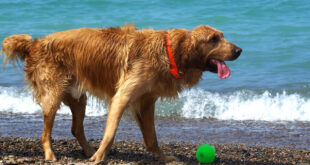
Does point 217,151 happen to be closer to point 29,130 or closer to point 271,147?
point 271,147

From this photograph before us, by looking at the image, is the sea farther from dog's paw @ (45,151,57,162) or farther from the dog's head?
the dog's head

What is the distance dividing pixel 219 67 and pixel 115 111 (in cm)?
130

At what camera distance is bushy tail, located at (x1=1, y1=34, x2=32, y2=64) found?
584 centimetres

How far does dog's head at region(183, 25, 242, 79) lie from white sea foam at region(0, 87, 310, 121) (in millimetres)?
4608

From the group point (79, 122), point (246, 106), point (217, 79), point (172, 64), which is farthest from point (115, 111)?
point (217, 79)

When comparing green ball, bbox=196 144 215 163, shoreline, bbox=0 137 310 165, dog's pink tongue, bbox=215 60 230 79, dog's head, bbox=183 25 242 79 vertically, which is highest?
dog's head, bbox=183 25 242 79

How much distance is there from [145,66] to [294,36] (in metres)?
13.4

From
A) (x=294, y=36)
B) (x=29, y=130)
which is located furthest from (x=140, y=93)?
(x=294, y=36)

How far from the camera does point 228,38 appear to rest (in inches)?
684

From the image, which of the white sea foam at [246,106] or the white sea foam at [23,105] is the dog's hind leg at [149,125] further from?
the white sea foam at [246,106]

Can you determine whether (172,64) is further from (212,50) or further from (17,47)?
(17,47)

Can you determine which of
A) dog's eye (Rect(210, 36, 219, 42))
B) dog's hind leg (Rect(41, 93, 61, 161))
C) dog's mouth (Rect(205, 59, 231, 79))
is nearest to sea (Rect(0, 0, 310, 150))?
dog's hind leg (Rect(41, 93, 61, 161))

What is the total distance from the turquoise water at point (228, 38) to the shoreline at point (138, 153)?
6.56 ft

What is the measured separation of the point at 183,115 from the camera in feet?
32.9
